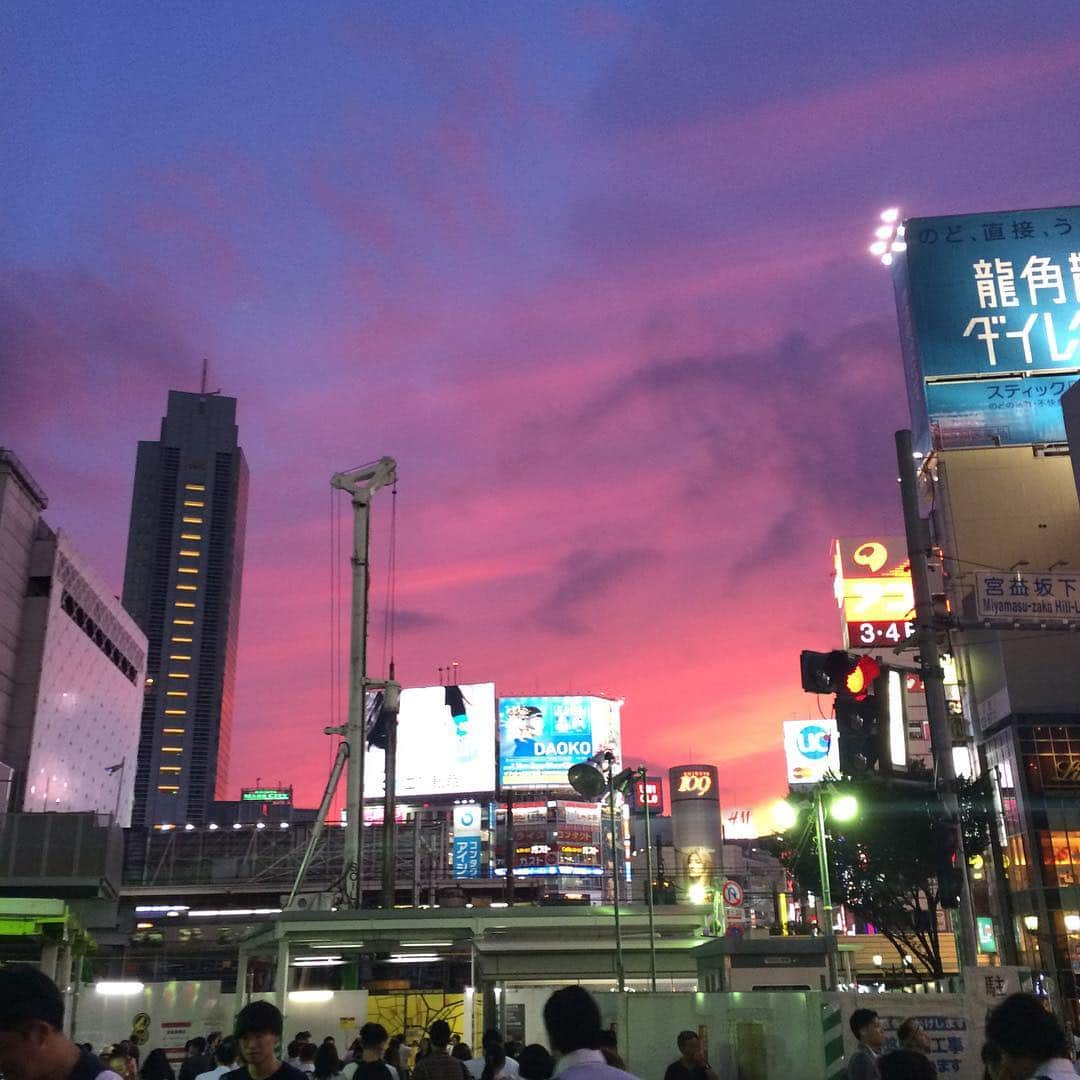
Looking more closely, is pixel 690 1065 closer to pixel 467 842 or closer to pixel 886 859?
pixel 886 859

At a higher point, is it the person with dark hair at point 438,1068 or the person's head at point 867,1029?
the person's head at point 867,1029

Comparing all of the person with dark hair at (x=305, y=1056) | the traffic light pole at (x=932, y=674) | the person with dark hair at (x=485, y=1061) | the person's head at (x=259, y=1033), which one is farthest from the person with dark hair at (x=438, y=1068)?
the person with dark hair at (x=305, y=1056)

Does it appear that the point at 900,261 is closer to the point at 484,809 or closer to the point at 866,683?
the point at 866,683

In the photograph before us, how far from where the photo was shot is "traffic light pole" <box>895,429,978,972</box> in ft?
36.4

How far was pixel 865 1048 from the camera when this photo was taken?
28.3ft

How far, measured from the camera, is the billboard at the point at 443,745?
7500 cm

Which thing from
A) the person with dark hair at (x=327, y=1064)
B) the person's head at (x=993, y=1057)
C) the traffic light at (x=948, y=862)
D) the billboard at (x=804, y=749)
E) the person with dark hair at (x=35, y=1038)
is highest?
the billboard at (x=804, y=749)

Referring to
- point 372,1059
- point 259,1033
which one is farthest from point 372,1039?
point 259,1033

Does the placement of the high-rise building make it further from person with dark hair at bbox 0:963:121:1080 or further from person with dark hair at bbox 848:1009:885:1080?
person with dark hair at bbox 0:963:121:1080

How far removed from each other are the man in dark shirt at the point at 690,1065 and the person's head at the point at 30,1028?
764 centimetres

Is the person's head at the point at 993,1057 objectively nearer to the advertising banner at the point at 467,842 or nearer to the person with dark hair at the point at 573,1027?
the person with dark hair at the point at 573,1027

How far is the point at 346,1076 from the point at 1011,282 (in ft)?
167

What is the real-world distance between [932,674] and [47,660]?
65.4m

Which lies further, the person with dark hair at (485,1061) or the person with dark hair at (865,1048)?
the person with dark hair at (485,1061)
